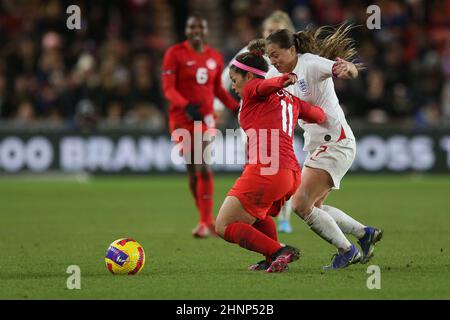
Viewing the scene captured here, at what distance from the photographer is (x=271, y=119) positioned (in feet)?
23.7

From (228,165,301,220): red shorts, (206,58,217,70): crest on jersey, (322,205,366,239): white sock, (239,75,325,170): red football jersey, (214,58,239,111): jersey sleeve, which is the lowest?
(322,205,366,239): white sock

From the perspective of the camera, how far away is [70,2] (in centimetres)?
2166

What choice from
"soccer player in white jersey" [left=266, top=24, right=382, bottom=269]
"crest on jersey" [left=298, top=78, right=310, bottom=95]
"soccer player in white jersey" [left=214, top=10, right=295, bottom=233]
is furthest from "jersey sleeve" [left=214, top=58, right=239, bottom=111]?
"crest on jersey" [left=298, top=78, right=310, bottom=95]

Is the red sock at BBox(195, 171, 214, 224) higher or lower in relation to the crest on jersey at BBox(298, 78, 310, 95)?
lower

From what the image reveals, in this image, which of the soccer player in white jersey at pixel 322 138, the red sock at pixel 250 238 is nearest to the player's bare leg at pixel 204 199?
the soccer player in white jersey at pixel 322 138

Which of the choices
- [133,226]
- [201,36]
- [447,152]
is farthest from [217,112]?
[447,152]

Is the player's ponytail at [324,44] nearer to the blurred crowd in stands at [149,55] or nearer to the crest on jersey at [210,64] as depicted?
the crest on jersey at [210,64]

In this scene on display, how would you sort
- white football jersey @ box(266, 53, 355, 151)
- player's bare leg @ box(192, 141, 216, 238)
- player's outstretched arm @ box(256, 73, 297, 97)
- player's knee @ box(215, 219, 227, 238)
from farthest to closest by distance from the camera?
1. player's bare leg @ box(192, 141, 216, 238)
2. white football jersey @ box(266, 53, 355, 151)
3. player's knee @ box(215, 219, 227, 238)
4. player's outstretched arm @ box(256, 73, 297, 97)

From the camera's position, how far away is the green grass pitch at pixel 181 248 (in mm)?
6582

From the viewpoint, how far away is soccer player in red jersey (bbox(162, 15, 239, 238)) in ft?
35.1

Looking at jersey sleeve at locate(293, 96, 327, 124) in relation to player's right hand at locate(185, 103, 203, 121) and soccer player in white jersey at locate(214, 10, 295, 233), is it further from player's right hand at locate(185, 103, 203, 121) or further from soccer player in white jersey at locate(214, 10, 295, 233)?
player's right hand at locate(185, 103, 203, 121)

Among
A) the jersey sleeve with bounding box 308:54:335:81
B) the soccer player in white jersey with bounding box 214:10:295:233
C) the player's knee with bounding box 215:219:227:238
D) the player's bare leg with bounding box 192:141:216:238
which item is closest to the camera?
the player's knee with bounding box 215:219:227:238

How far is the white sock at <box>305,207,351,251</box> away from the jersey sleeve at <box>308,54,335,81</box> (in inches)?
41.2

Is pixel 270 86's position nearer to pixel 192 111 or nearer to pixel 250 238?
pixel 250 238
